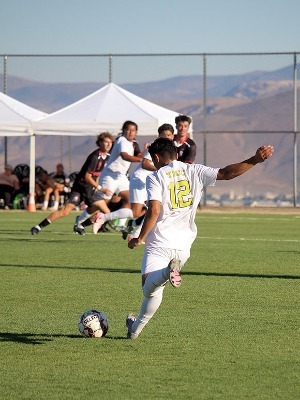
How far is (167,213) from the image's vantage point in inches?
343

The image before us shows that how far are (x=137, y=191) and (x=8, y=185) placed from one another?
1465 cm

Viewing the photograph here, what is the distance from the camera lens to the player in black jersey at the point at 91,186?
19.9m

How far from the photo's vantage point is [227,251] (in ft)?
56.9

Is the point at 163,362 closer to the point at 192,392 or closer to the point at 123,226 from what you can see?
the point at 192,392

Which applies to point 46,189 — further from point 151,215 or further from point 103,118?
point 151,215

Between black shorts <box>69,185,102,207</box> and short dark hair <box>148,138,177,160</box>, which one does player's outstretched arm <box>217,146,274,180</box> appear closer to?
short dark hair <box>148,138,177,160</box>

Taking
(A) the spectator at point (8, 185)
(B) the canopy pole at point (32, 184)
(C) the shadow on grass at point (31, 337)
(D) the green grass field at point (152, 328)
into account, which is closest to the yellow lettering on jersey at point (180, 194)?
(D) the green grass field at point (152, 328)

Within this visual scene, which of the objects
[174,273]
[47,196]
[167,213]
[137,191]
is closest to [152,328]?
[167,213]

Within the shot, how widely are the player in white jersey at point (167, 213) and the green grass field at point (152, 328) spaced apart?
427mm

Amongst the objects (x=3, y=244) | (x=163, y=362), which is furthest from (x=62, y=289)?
(x=3, y=244)

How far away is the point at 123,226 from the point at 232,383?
12.9m

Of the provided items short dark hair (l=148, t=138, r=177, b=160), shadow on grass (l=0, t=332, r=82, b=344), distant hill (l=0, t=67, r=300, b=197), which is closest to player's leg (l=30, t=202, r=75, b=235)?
shadow on grass (l=0, t=332, r=82, b=344)

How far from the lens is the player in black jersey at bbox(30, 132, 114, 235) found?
19875mm

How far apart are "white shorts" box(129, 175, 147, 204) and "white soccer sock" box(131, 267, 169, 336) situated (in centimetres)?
900
